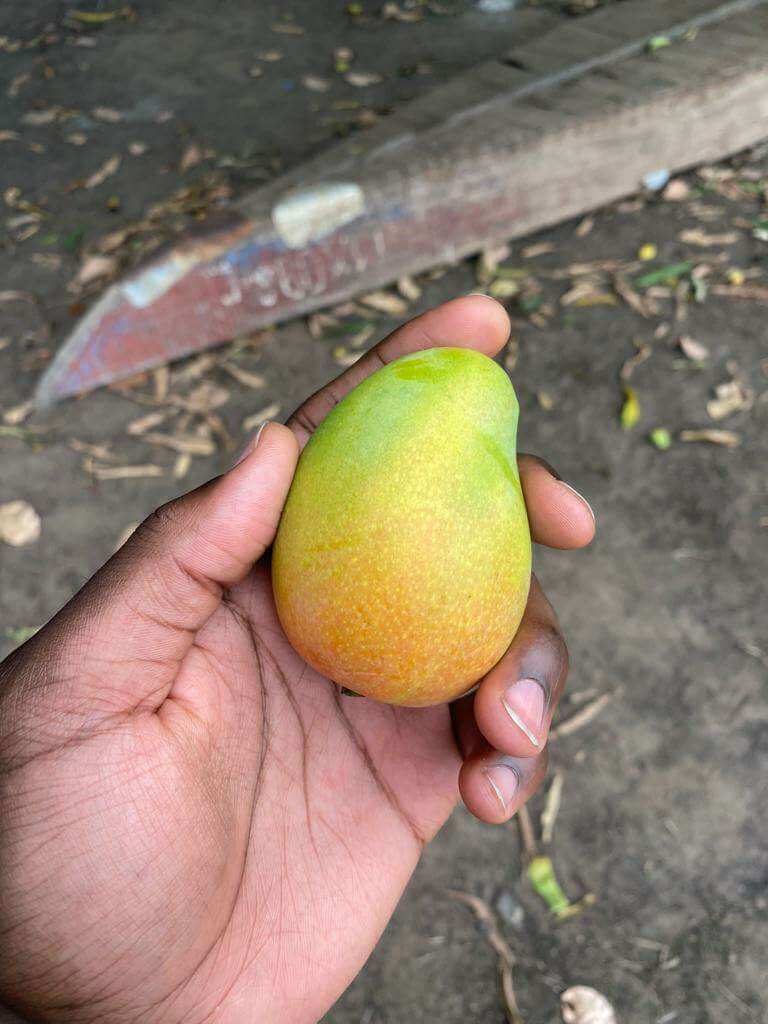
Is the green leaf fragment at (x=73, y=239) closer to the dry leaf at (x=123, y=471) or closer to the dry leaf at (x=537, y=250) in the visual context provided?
the dry leaf at (x=123, y=471)

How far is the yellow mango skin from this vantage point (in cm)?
158

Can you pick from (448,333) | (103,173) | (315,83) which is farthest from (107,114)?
(448,333)

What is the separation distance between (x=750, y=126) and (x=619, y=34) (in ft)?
3.83

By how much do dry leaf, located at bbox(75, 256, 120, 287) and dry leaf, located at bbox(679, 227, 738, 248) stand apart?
3.26 metres

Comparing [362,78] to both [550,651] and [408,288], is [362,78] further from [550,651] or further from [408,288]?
[550,651]

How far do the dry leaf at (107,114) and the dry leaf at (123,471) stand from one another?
379 cm

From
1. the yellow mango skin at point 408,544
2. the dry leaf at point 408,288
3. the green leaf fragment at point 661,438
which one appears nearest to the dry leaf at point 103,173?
the dry leaf at point 408,288

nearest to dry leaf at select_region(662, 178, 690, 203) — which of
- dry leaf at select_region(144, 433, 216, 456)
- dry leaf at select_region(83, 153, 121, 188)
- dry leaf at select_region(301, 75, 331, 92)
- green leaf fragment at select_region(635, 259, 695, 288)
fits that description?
green leaf fragment at select_region(635, 259, 695, 288)

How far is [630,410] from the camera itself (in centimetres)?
403

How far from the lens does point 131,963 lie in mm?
1636

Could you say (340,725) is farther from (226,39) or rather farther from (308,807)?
(226,39)

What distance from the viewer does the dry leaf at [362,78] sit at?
6757 mm

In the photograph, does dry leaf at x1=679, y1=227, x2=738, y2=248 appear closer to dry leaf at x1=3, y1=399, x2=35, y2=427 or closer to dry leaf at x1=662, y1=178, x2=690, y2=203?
dry leaf at x1=662, y1=178, x2=690, y2=203

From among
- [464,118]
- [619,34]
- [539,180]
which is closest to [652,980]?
[539,180]
